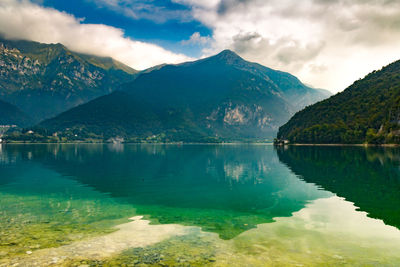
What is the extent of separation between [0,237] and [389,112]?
224840mm

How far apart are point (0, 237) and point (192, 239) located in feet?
46.4

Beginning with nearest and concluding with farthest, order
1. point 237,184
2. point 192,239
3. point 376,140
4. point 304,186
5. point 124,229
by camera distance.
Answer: point 192,239
point 124,229
point 304,186
point 237,184
point 376,140

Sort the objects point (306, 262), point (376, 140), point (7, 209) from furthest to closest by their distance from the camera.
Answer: point (376, 140)
point (7, 209)
point (306, 262)

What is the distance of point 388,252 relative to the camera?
61.7 ft

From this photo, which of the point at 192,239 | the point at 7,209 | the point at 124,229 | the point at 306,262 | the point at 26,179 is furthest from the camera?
the point at 26,179

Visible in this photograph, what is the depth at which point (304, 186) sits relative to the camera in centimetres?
4756

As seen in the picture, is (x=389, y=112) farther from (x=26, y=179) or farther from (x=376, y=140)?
(x=26, y=179)

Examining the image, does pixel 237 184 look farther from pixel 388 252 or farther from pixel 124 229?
pixel 388 252

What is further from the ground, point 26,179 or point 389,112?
point 389,112

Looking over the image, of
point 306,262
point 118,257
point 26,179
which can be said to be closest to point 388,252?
point 306,262

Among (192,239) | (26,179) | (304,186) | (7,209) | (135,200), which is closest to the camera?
(192,239)

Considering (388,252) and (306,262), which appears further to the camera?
(388,252)

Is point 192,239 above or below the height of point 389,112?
below

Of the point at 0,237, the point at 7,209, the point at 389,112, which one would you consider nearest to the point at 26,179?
the point at 7,209
